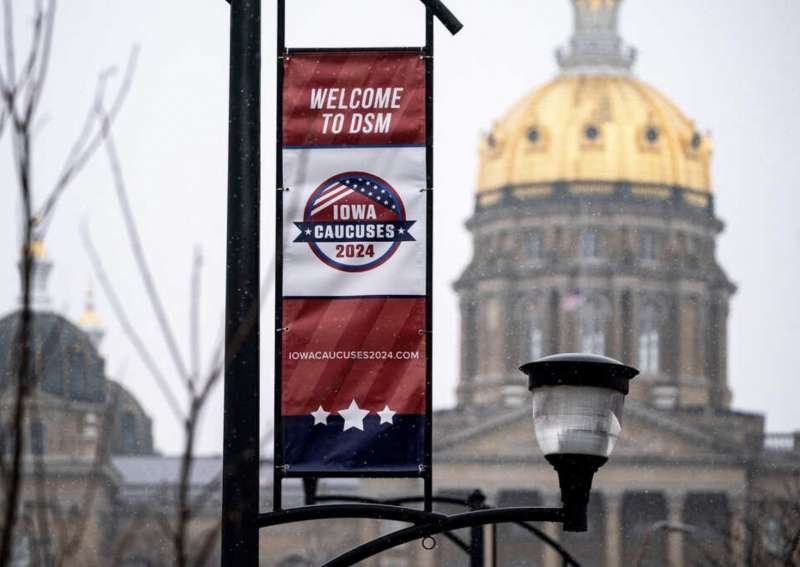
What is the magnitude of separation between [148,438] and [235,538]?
11758cm

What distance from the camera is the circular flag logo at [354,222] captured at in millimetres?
9500

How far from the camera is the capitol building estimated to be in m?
102

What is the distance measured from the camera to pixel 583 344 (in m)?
112

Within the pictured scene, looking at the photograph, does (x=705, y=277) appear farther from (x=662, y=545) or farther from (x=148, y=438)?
(x=148, y=438)

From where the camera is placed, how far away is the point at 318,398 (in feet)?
31.3

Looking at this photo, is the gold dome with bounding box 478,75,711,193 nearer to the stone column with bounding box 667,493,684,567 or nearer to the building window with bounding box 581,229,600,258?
the building window with bounding box 581,229,600,258

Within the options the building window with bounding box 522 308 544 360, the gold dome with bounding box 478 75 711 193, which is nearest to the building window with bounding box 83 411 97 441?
the building window with bounding box 522 308 544 360

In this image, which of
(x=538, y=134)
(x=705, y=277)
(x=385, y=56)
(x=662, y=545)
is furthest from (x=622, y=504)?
(x=385, y=56)

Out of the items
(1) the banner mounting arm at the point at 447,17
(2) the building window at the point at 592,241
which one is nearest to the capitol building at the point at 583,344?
(2) the building window at the point at 592,241

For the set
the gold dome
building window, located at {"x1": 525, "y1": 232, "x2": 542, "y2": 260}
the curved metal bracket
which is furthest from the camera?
the gold dome

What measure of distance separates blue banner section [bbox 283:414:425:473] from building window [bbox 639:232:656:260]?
10285 cm

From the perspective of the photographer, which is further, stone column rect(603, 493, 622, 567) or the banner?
stone column rect(603, 493, 622, 567)

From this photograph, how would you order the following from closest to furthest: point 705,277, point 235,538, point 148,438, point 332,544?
point 235,538
point 332,544
point 705,277
point 148,438

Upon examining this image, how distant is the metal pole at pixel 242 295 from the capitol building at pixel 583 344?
8776 cm
